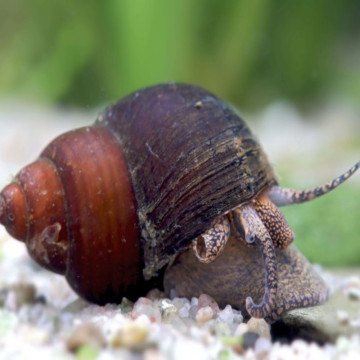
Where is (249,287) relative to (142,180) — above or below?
below

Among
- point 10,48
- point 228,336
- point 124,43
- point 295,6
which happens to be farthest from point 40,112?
point 228,336

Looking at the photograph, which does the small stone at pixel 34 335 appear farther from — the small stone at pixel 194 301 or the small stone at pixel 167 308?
the small stone at pixel 194 301

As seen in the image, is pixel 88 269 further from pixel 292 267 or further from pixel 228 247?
pixel 292 267

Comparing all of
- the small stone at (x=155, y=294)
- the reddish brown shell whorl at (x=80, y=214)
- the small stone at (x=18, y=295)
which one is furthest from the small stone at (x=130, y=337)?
the small stone at (x=18, y=295)

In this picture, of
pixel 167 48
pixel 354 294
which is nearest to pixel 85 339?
pixel 354 294

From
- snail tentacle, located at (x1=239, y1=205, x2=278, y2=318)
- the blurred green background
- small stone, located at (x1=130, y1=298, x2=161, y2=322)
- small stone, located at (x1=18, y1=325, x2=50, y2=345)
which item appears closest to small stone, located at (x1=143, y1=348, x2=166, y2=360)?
small stone, located at (x1=18, y1=325, x2=50, y2=345)

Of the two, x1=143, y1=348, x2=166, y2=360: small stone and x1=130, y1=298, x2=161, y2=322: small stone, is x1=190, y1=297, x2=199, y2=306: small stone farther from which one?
x1=143, y1=348, x2=166, y2=360: small stone
